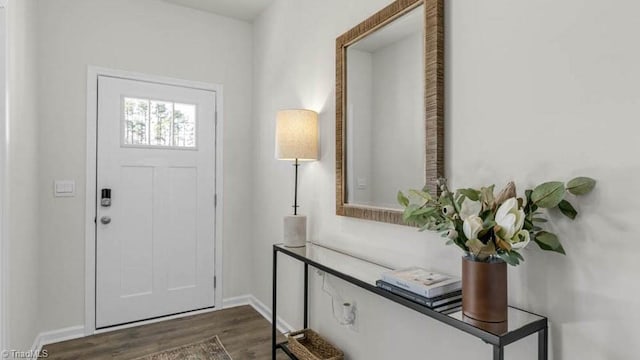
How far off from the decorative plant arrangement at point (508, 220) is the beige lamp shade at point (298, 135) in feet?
3.80

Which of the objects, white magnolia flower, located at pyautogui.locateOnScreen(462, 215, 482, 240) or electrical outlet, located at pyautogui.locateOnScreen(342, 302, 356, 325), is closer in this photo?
white magnolia flower, located at pyautogui.locateOnScreen(462, 215, 482, 240)

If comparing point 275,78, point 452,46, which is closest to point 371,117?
point 452,46

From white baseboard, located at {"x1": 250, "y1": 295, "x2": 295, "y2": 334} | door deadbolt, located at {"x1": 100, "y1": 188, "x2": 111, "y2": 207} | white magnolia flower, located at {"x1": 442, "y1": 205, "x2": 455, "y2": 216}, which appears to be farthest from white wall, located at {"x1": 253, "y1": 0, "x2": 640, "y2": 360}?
door deadbolt, located at {"x1": 100, "y1": 188, "x2": 111, "y2": 207}

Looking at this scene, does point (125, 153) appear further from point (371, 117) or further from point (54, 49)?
point (371, 117)

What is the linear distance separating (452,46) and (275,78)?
5.86ft

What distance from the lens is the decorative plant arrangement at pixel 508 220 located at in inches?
39.9

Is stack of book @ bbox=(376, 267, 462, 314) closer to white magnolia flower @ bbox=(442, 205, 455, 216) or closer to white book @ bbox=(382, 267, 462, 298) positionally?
white book @ bbox=(382, 267, 462, 298)

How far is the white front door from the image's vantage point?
110 inches

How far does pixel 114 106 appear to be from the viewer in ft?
9.29

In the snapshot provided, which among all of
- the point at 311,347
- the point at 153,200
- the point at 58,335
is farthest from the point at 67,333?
the point at 311,347

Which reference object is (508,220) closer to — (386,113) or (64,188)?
(386,113)

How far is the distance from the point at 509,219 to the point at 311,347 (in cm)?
164

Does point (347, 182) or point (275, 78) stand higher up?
point (275, 78)

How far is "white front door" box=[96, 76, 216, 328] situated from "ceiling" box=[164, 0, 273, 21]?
71 cm
